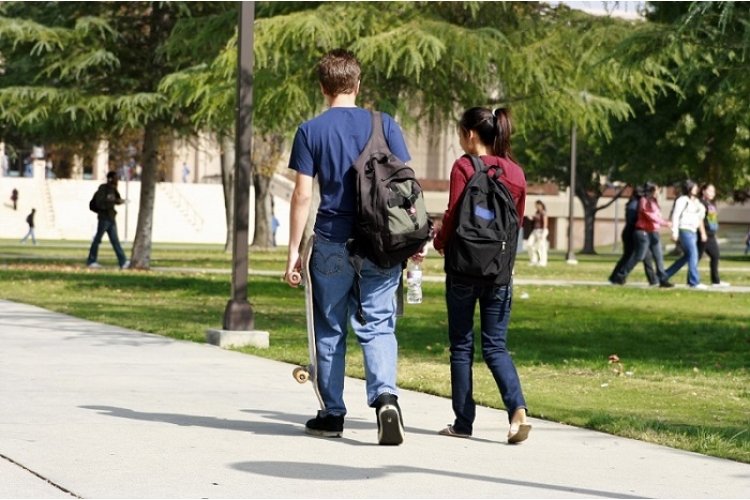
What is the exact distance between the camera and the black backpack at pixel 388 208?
690cm

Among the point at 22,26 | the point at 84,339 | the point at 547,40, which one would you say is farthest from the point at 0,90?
the point at 84,339

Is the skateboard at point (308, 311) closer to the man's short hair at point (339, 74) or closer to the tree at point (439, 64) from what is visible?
the man's short hair at point (339, 74)

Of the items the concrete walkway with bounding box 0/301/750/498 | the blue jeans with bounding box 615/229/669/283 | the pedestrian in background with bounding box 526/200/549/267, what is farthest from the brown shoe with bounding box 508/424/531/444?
the pedestrian in background with bounding box 526/200/549/267

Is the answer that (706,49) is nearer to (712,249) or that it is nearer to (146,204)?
(712,249)

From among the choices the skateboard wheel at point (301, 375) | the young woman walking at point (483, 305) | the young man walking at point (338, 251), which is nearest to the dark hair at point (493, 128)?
the young woman walking at point (483, 305)

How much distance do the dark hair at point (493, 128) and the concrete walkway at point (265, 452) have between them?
1469mm

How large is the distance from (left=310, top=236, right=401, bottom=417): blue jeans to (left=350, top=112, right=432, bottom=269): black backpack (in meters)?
0.20

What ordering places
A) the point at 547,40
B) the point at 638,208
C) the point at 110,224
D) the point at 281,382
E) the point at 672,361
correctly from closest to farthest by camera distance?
1. the point at 281,382
2. the point at 672,361
3. the point at 547,40
4. the point at 638,208
5. the point at 110,224

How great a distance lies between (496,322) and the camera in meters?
7.36

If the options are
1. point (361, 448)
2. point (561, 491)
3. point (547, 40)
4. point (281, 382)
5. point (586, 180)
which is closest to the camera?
point (561, 491)

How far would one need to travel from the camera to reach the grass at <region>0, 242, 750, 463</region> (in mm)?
8391

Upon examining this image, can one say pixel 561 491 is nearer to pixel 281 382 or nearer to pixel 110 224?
pixel 281 382

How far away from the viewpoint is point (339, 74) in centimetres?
723

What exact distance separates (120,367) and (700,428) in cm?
432
